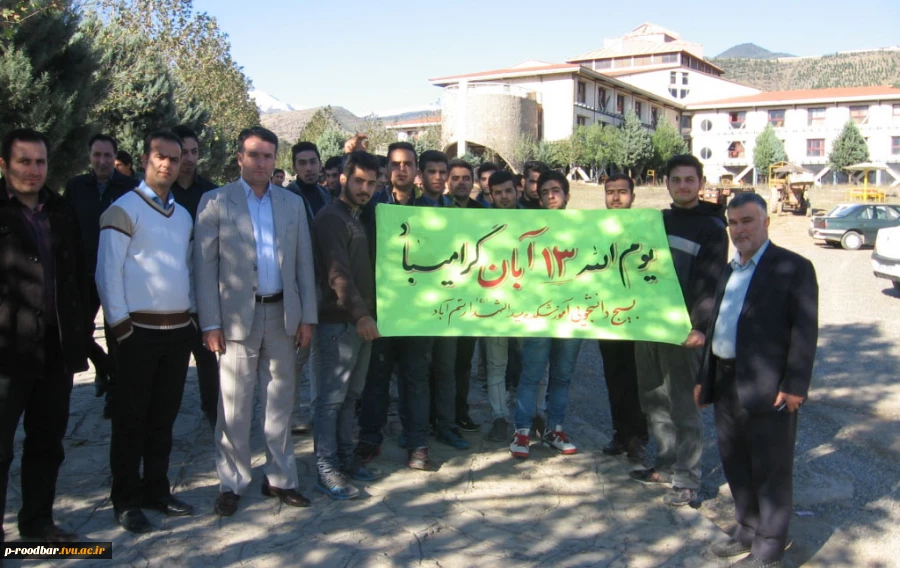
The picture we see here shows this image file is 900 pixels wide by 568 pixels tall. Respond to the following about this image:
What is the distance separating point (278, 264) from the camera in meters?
4.24

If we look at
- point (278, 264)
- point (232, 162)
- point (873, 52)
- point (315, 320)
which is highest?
point (873, 52)

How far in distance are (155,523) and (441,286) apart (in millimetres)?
2219

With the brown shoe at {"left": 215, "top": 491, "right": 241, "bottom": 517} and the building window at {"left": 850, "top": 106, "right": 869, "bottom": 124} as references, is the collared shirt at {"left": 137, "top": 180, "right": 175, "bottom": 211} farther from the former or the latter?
the building window at {"left": 850, "top": 106, "right": 869, "bottom": 124}

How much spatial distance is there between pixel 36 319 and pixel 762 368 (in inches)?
143

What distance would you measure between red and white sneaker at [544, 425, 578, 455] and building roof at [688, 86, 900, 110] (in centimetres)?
6618

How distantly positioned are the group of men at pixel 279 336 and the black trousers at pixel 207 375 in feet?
0.07

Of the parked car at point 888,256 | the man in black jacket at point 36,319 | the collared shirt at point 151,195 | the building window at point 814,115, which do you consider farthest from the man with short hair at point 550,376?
the building window at point 814,115

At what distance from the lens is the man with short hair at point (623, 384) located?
5.30 m

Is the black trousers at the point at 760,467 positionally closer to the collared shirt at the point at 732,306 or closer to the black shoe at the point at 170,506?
the collared shirt at the point at 732,306

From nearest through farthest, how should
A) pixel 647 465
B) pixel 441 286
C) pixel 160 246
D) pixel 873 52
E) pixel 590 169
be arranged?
1. pixel 160 246
2. pixel 441 286
3. pixel 647 465
4. pixel 590 169
5. pixel 873 52

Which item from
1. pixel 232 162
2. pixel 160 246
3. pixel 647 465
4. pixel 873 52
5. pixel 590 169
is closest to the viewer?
pixel 160 246

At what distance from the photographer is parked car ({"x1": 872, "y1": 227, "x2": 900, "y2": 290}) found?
13469 mm

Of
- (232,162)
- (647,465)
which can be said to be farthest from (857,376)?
(232,162)

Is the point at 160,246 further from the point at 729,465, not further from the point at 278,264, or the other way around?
the point at 729,465
